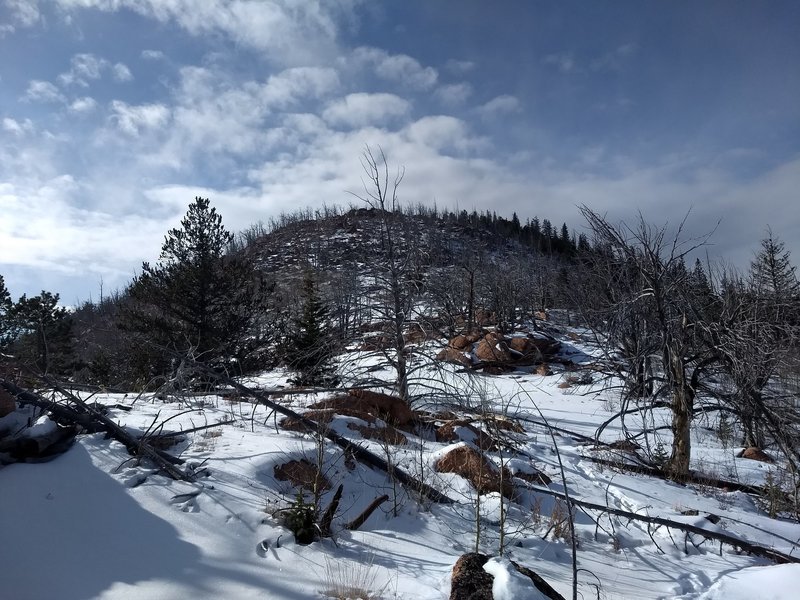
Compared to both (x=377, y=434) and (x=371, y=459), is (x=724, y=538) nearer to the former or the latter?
(x=371, y=459)

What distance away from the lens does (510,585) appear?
8.93 ft

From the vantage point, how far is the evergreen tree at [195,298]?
15.4 metres

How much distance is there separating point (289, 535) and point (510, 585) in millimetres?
1863

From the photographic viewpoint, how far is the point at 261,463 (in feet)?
16.0

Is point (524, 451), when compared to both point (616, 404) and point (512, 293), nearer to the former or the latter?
point (616, 404)

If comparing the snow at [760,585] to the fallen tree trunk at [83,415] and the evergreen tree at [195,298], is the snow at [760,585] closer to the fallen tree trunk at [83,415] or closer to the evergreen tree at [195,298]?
the fallen tree trunk at [83,415]

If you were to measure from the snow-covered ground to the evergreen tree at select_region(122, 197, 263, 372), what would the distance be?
9.70 m

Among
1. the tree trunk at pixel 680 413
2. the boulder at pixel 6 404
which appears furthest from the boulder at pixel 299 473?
the tree trunk at pixel 680 413

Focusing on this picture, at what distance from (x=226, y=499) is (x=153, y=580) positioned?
A: 1.11m

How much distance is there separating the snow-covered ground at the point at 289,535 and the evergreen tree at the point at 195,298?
9.70 m

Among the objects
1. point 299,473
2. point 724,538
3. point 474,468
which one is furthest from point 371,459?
point 724,538

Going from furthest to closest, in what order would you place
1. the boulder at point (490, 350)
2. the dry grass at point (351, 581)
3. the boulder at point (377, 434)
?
the boulder at point (490, 350), the boulder at point (377, 434), the dry grass at point (351, 581)

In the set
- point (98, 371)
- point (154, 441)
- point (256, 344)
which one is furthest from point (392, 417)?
point (98, 371)

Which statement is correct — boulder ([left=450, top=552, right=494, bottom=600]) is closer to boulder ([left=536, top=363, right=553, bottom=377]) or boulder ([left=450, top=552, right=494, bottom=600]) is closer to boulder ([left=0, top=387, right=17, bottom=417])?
boulder ([left=0, top=387, right=17, bottom=417])
